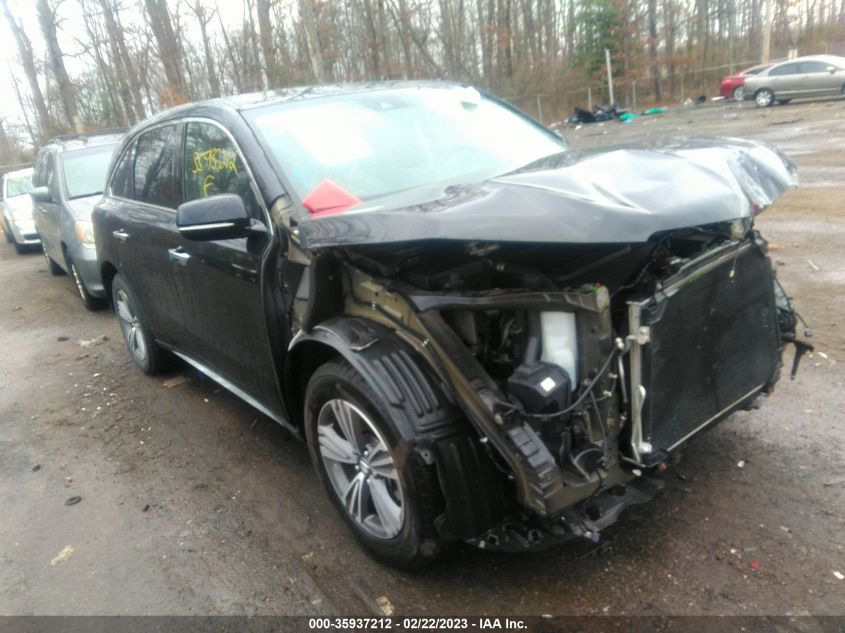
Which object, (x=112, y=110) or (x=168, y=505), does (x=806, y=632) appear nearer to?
(x=168, y=505)

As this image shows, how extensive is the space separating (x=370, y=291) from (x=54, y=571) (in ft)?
6.65

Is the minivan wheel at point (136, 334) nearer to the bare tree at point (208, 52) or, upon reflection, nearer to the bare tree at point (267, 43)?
the bare tree at point (267, 43)

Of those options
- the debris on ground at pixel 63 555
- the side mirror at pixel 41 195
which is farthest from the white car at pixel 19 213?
the debris on ground at pixel 63 555

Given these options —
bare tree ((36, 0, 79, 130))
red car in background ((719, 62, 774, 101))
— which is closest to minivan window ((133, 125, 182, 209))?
bare tree ((36, 0, 79, 130))

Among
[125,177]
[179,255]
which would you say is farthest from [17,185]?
[179,255]

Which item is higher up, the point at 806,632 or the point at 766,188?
the point at 766,188

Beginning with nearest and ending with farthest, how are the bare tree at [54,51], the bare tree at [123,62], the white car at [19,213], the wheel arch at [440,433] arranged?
1. the wheel arch at [440,433]
2. the white car at [19,213]
3. the bare tree at [54,51]
4. the bare tree at [123,62]

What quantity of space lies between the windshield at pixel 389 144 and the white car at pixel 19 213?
35.3ft

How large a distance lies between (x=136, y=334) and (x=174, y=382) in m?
0.49

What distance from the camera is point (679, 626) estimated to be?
245 centimetres

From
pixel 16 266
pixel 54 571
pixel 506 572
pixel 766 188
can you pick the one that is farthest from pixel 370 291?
pixel 16 266

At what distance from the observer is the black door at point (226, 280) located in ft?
11.0

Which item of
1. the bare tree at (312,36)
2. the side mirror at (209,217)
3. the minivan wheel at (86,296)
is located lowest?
the minivan wheel at (86,296)

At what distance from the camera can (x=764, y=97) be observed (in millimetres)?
24797
